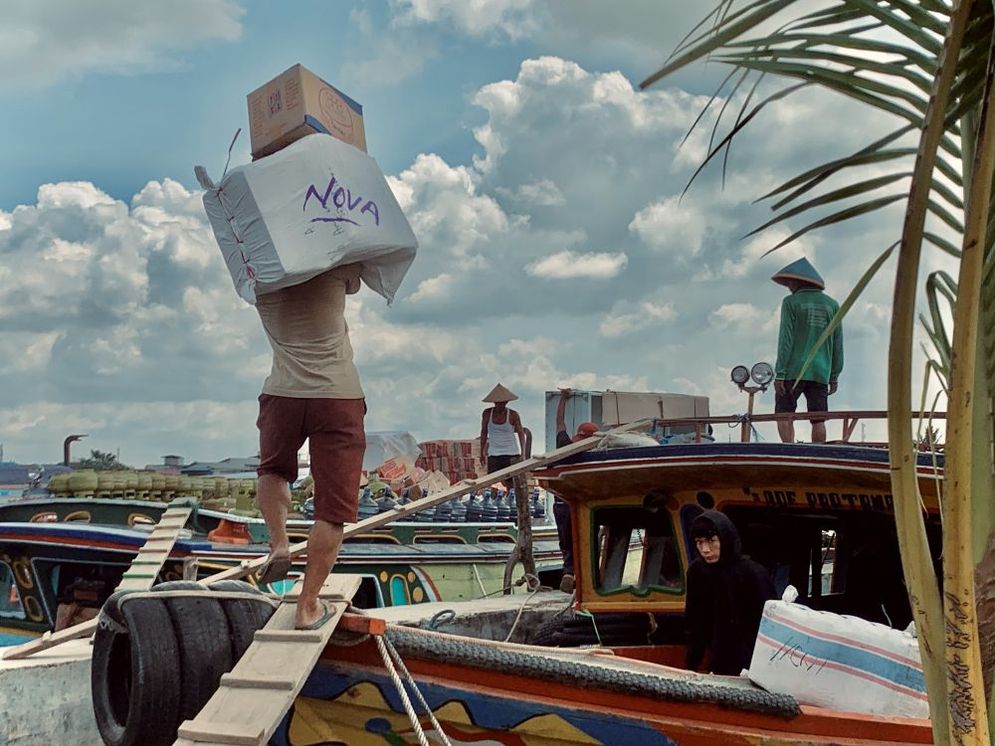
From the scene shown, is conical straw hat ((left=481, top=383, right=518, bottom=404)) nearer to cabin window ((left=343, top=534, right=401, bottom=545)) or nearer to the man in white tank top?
the man in white tank top

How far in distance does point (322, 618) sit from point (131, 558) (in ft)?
19.8

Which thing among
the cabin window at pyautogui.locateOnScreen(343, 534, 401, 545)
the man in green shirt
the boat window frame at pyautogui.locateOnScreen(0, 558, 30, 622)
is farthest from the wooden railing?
the boat window frame at pyautogui.locateOnScreen(0, 558, 30, 622)

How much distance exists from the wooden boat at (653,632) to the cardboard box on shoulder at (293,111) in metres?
1.85

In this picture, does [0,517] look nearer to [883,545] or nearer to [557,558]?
[557,558]

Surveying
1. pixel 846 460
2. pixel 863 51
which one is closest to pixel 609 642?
pixel 846 460

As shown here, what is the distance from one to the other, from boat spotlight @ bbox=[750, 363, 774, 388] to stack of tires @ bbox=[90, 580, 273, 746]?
4444 millimetres

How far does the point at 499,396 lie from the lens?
10.4m

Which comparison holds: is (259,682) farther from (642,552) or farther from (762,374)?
(762,374)

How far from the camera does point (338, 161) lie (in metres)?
3.43

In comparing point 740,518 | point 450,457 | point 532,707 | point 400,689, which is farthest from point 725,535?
point 450,457

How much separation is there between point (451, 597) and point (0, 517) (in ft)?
16.3

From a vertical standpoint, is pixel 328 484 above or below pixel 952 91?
below

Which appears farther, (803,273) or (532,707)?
(803,273)

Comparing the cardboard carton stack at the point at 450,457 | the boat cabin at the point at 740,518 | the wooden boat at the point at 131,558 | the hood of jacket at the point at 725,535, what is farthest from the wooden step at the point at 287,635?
the cardboard carton stack at the point at 450,457
